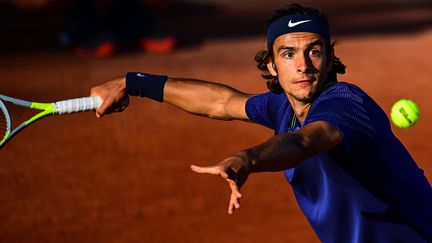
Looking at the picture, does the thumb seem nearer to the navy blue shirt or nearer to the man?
the man

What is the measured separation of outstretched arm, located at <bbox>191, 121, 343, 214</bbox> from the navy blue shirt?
0.31 feet

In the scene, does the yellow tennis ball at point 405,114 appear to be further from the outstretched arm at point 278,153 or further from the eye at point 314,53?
the outstretched arm at point 278,153

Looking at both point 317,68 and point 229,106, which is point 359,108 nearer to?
point 317,68

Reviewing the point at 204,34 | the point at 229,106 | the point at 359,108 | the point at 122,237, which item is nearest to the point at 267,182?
the point at 122,237

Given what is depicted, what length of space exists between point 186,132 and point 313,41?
225 inches

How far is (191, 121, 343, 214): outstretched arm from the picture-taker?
12.0ft

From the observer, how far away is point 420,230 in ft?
15.8

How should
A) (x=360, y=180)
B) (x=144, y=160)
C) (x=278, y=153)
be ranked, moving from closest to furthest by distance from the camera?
(x=278, y=153)
(x=360, y=180)
(x=144, y=160)

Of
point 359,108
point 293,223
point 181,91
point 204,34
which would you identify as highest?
point 204,34

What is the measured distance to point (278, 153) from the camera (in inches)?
154

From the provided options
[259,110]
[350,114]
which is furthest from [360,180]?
[259,110]

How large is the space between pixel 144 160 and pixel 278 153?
548cm

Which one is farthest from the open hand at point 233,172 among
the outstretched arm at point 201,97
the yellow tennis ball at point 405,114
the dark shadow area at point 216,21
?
the dark shadow area at point 216,21

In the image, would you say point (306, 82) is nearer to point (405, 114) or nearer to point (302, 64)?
point (302, 64)
